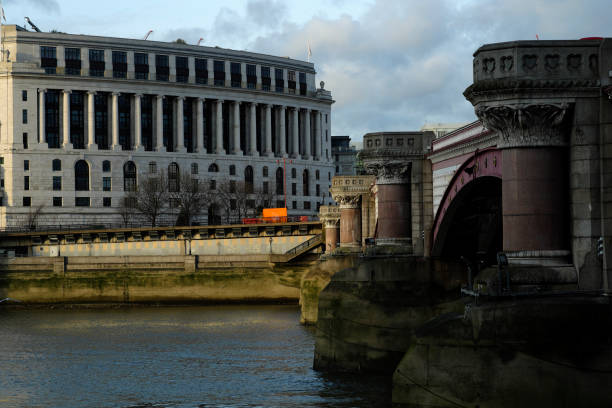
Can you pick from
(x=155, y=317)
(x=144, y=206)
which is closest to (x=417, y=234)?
(x=155, y=317)


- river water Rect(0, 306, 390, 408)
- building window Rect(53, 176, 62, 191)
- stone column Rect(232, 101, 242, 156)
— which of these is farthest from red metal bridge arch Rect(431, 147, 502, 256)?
stone column Rect(232, 101, 242, 156)

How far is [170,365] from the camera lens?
180 feet

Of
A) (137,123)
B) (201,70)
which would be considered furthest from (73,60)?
(201,70)

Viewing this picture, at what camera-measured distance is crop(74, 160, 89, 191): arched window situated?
182500mm

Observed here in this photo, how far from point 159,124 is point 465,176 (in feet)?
508

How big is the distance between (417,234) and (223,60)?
152m

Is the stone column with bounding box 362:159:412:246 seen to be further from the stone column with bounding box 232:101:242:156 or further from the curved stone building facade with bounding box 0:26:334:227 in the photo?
the stone column with bounding box 232:101:242:156

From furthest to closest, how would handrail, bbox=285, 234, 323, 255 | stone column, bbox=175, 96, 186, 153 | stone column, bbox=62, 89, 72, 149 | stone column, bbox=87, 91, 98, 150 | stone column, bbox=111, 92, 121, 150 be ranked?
1. stone column, bbox=175, 96, 186, 153
2. stone column, bbox=111, 92, 121, 150
3. stone column, bbox=87, 91, 98, 150
4. stone column, bbox=62, 89, 72, 149
5. handrail, bbox=285, 234, 323, 255

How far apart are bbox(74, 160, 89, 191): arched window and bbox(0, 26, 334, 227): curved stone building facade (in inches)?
7.1

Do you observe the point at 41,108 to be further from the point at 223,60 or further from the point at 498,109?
the point at 498,109

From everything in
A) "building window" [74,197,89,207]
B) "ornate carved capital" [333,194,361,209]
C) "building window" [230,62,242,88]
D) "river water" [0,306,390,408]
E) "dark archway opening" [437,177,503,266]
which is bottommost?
"river water" [0,306,390,408]

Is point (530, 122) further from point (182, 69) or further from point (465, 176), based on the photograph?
point (182, 69)

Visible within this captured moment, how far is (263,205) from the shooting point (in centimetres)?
18862

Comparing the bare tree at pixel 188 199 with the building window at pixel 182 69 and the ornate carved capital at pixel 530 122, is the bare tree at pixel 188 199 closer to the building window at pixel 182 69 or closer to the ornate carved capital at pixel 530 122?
the building window at pixel 182 69
